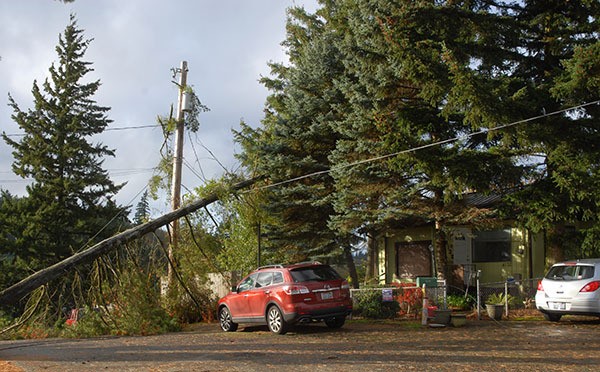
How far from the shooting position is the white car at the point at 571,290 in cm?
1391

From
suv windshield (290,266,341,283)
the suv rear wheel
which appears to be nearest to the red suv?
suv windshield (290,266,341,283)

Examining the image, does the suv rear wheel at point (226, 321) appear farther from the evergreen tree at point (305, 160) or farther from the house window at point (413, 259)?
the house window at point (413, 259)

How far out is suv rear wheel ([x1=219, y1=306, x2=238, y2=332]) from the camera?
15312 millimetres

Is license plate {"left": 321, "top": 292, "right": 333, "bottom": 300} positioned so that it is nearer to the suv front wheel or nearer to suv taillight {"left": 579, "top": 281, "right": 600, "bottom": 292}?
the suv front wheel

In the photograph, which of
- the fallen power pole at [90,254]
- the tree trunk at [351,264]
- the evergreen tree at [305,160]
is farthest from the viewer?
the tree trunk at [351,264]

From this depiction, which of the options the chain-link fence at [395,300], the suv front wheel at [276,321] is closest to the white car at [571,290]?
the chain-link fence at [395,300]

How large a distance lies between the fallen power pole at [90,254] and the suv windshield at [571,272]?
10622 millimetres

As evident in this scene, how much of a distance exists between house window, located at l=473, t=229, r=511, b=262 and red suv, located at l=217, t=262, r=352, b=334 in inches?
406

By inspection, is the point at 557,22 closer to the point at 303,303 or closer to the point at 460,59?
the point at 460,59

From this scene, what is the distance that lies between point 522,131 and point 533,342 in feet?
18.7

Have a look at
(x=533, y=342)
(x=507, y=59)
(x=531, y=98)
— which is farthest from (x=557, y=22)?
(x=533, y=342)

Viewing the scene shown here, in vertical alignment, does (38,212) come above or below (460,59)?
below

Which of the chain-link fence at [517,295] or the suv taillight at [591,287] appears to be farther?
the chain-link fence at [517,295]

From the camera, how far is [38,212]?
34062 mm
